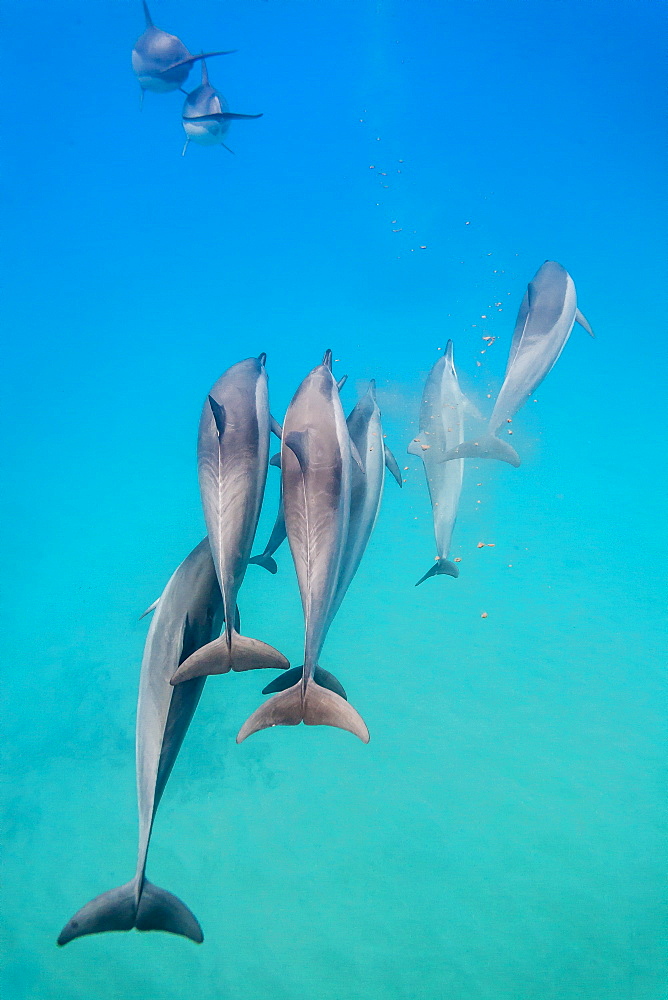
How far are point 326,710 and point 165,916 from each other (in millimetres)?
1232

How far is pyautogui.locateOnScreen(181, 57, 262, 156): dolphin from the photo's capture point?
450cm

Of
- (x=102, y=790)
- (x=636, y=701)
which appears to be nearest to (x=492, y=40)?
(x=636, y=701)

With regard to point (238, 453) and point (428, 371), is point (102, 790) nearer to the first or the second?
point (238, 453)

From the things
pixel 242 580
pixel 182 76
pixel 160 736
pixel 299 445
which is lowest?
pixel 160 736

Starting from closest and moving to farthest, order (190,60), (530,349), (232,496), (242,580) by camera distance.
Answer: (232,496) < (242,580) < (530,349) < (190,60)

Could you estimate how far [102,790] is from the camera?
3869 mm

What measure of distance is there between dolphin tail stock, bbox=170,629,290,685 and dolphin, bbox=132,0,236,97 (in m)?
4.22

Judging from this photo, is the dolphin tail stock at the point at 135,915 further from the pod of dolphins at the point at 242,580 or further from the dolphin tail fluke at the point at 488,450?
the dolphin tail fluke at the point at 488,450

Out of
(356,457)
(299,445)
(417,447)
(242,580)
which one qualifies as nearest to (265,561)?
(242,580)

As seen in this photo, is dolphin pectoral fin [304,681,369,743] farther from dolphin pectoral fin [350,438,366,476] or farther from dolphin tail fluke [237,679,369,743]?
dolphin pectoral fin [350,438,366,476]

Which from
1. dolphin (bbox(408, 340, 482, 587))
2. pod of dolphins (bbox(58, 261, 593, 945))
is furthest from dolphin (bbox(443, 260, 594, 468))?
pod of dolphins (bbox(58, 261, 593, 945))

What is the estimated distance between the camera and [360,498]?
10.9 feet

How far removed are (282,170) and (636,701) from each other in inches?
191

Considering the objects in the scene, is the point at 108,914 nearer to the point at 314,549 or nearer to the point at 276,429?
the point at 314,549
